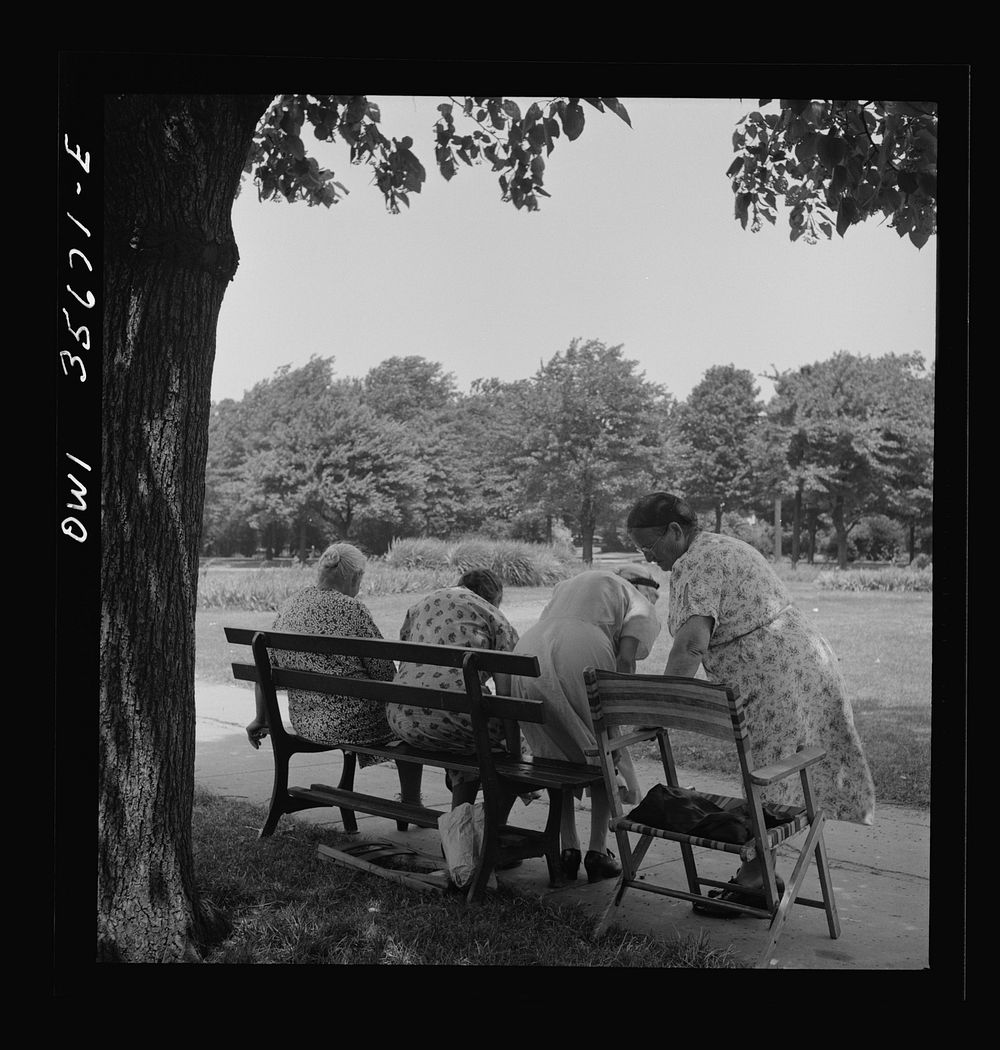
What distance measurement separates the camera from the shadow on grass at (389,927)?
12.0 ft

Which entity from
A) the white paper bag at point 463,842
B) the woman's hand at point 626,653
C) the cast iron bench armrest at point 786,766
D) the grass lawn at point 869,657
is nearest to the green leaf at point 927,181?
the woman's hand at point 626,653

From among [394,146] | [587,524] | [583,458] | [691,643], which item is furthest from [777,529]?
[691,643]

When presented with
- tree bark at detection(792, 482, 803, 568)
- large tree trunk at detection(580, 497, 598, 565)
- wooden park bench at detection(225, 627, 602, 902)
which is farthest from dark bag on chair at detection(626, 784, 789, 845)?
tree bark at detection(792, 482, 803, 568)

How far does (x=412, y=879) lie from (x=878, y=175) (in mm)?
3320

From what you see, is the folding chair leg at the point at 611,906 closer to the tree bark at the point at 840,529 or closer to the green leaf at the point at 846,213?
the green leaf at the point at 846,213

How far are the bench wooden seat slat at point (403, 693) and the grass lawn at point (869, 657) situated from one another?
2.95 metres

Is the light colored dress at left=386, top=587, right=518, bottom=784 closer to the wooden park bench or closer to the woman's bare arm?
the wooden park bench

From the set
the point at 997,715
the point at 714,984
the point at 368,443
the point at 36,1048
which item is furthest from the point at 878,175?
the point at 368,443

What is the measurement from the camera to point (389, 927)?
12.8 ft

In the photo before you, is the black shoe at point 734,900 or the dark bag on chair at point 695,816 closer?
the dark bag on chair at point 695,816

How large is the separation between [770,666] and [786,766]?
23.0 inches

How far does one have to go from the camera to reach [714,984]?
3.48 meters

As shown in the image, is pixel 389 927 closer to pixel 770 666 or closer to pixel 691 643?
pixel 691 643
